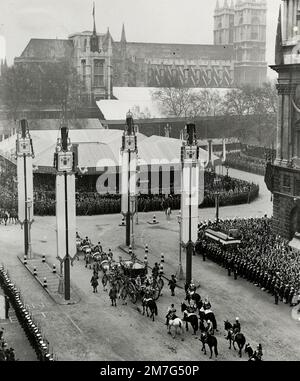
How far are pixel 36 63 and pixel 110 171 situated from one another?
58.4 meters

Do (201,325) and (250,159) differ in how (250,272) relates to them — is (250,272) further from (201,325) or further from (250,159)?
(250,159)

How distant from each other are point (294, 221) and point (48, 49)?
87.0m

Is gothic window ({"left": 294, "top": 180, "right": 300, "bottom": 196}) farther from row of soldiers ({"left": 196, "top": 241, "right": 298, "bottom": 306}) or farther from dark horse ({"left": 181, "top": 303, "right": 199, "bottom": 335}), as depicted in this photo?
dark horse ({"left": 181, "top": 303, "right": 199, "bottom": 335})

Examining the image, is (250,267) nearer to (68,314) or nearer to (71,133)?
(68,314)

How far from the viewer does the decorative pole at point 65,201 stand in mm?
32312

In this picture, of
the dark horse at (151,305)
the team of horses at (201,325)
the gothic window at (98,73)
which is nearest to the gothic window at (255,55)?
the gothic window at (98,73)

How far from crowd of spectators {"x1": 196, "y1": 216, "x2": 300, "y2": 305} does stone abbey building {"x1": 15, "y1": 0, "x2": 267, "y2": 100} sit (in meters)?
71.3

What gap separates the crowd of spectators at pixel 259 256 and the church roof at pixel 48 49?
8113 cm

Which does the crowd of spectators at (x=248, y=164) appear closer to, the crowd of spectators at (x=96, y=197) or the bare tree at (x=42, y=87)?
the crowd of spectators at (x=96, y=197)

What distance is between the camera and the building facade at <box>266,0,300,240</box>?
42312 mm

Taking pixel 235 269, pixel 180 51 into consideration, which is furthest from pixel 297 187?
pixel 180 51

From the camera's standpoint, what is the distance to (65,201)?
3247 centimetres

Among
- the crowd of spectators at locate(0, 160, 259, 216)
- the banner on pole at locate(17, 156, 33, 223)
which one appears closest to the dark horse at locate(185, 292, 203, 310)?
the banner on pole at locate(17, 156, 33, 223)
